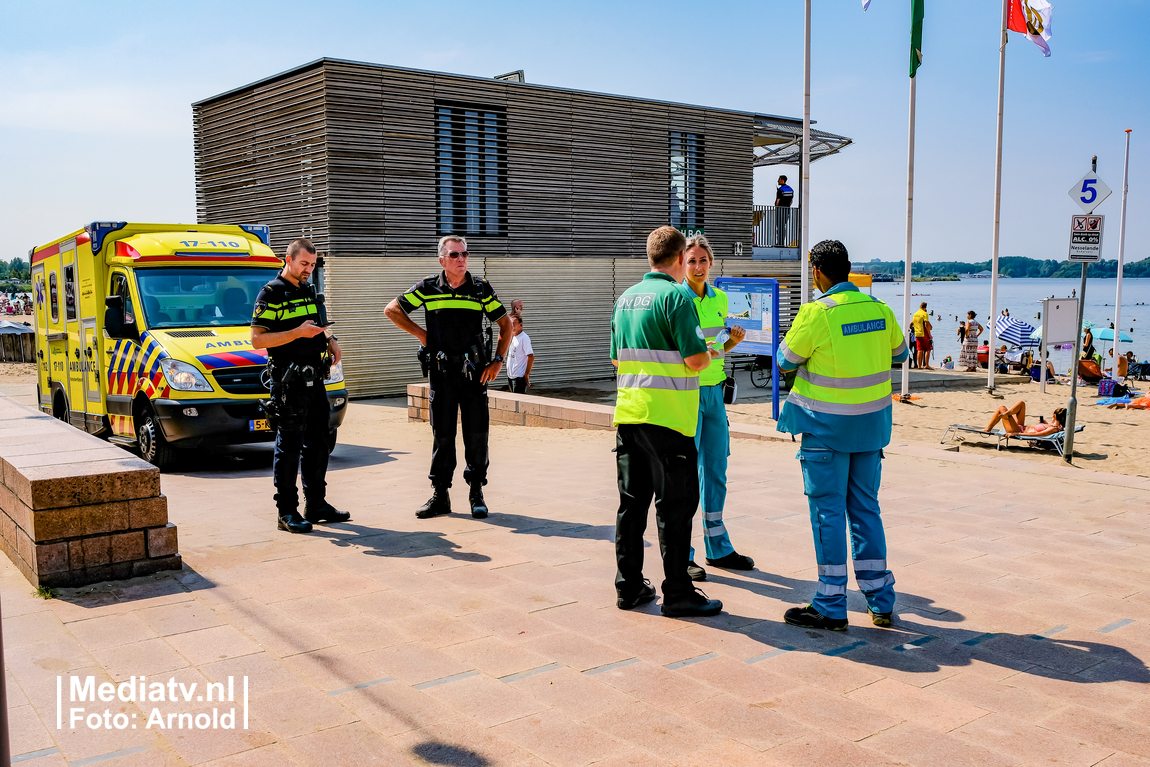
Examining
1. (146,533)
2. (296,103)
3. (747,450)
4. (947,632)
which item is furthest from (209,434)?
(296,103)

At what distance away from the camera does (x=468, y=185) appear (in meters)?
19.4

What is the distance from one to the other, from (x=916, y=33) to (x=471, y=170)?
29.9 feet

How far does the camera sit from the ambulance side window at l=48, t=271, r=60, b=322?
11812 mm

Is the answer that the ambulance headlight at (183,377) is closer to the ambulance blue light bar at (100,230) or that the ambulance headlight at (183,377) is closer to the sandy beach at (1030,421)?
the ambulance blue light bar at (100,230)

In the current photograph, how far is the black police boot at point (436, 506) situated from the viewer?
6.80 meters

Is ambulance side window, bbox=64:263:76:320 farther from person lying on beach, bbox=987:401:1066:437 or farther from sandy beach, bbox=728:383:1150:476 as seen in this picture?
person lying on beach, bbox=987:401:1066:437

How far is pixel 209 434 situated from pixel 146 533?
418cm

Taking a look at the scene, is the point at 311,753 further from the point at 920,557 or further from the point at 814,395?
the point at 920,557

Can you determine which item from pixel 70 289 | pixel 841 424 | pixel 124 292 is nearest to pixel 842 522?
pixel 841 424

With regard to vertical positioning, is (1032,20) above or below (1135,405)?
above

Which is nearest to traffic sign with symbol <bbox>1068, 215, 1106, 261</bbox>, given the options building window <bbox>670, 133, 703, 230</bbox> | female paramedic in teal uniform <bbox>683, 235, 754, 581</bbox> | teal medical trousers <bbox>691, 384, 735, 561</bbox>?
female paramedic in teal uniform <bbox>683, 235, 754, 581</bbox>

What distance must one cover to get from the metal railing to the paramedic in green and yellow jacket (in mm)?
21184

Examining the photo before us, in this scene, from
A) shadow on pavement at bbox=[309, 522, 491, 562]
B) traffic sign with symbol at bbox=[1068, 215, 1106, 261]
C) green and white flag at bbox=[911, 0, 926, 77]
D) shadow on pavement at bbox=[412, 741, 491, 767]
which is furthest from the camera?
green and white flag at bbox=[911, 0, 926, 77]

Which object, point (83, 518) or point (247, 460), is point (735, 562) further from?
point (247, 460)
